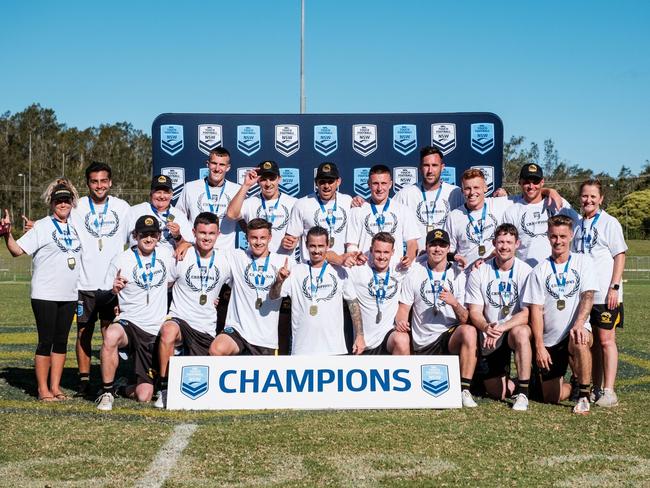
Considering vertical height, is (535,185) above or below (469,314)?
above

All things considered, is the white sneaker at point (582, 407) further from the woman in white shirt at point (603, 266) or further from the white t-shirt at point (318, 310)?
the white t-shirt at point (318, 310)

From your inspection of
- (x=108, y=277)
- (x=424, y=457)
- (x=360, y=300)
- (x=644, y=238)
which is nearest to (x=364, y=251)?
(x=360, y=300)

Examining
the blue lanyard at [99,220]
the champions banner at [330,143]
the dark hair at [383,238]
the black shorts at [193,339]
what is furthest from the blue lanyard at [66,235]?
the dark hair at [383,238]

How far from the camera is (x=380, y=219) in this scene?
755 cm

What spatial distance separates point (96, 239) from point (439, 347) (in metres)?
3.35

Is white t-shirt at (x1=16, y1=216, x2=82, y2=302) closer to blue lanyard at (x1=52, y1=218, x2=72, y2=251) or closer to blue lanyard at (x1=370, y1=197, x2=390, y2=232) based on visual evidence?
blue lanyard at (x1=52, y1=218, x2=72, y2=251)

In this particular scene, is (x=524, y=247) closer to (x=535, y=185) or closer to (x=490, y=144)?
(x=535, y=185)

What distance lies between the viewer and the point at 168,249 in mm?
7105

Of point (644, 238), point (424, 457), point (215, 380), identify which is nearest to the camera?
point (424, 457)

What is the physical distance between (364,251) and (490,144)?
277 centimetres

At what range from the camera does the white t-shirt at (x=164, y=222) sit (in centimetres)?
745

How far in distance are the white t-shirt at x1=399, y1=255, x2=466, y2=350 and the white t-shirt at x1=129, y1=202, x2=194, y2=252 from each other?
88.7 inches

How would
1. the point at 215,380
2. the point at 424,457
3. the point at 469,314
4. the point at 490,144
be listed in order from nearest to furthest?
the point at 424,457 < the point at 215,380 < the point at 469,314 < the point at 490,144

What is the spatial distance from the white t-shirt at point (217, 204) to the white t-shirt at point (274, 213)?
0.89ft
